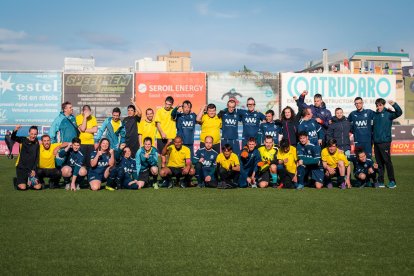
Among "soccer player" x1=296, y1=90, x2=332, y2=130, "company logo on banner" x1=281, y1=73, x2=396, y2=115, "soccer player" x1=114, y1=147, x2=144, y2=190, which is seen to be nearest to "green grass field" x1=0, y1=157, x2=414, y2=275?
"soccer player" x1=114, y1=147, x2=144, y2=190

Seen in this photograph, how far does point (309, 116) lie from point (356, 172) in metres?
1.63

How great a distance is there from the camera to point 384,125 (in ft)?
34.7

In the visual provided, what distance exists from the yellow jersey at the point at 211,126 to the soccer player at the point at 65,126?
2864 mm

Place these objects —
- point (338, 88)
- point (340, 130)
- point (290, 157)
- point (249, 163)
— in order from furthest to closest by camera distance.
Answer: point (338, 88) → point (340, 130) → point (249, 163) → point (290, 157)

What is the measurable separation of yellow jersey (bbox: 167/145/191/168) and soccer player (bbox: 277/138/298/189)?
2071mm

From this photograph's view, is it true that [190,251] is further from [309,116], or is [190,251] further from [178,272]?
[309,116]

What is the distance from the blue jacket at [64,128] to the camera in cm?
1057

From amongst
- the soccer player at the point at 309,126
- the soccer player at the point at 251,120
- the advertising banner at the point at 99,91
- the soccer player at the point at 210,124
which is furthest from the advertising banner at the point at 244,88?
the soccer player at the point at 309,126

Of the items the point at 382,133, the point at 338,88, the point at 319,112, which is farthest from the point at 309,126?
the point at 338,88

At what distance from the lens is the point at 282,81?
2805cm

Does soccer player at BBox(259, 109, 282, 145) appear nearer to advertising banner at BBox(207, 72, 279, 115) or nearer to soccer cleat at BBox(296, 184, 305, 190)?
soccer cleat at BBox(296, 184, 305, 190)

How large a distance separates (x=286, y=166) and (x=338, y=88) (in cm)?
1989

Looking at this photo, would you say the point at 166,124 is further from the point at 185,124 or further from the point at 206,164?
the point at 206,164

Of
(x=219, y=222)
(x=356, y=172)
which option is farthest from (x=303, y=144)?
(x=219, y=222)
